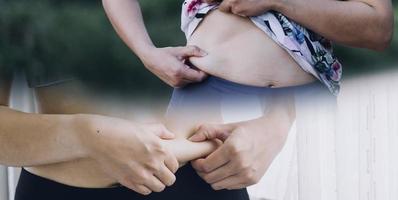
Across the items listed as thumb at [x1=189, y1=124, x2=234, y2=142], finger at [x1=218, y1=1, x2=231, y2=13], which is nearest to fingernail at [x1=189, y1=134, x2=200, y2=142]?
thumb at [x1=189, y1=124, x2=234, y2=142]

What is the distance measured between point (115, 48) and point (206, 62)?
0.28 feet

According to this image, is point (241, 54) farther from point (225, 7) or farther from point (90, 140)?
point (90, 140)

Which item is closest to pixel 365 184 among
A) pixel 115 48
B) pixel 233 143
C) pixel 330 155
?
pixel 330 155

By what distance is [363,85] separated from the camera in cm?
70

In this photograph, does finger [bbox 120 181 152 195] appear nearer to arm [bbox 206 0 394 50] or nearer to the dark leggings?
the dark leggings

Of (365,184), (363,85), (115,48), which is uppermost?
(115,48)

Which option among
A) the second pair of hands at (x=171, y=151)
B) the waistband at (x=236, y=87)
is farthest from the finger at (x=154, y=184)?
the waistband at (x=236, y=87)

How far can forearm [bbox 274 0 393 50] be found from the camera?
2.05 feet

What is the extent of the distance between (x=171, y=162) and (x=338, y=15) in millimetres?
204

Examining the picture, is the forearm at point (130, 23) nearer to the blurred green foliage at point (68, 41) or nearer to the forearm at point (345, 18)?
the blurred green foliage at point (68, 41)

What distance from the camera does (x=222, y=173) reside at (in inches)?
26.2

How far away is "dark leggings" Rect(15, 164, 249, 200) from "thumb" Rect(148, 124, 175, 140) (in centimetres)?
6

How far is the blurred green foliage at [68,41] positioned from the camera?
62 cm

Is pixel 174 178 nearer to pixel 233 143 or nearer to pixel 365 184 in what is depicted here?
pixel 233 143
